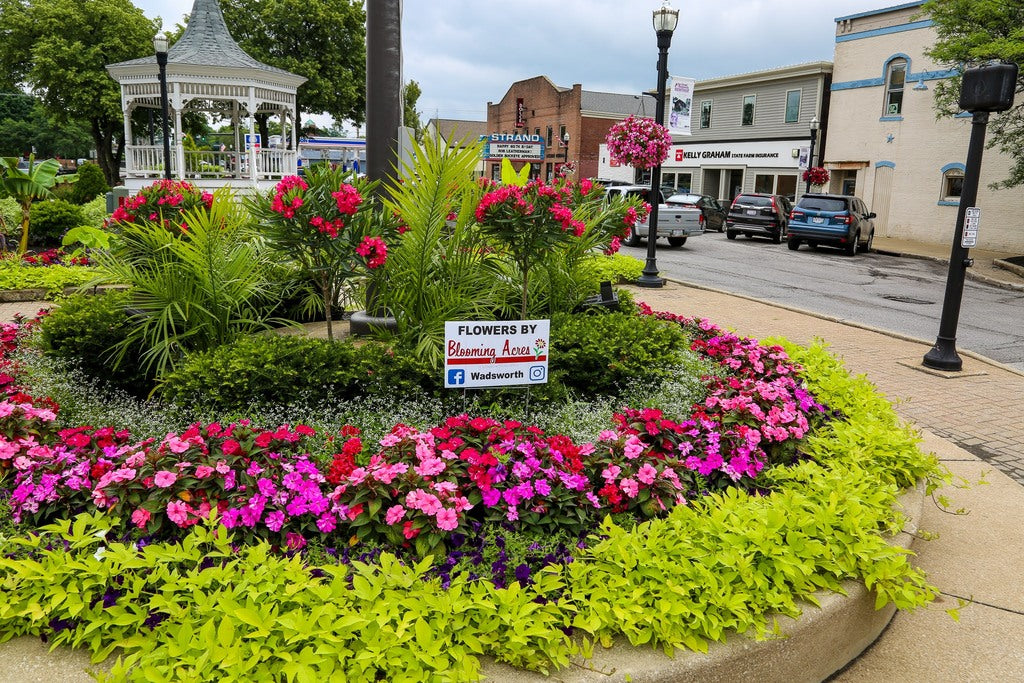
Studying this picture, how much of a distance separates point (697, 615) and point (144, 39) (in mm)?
40933

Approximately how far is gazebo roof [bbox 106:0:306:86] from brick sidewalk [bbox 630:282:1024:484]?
51.4ft

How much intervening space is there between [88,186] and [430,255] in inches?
888

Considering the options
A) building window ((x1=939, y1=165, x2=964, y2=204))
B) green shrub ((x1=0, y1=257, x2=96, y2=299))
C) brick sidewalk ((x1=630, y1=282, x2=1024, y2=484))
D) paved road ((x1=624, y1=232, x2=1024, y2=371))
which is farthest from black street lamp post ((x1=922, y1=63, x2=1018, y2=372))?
building window ((x1=939, y1=165, x2=964, y2=204))

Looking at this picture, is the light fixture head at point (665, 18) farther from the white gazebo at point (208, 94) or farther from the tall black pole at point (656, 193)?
the white gazebo at point (208, 94)

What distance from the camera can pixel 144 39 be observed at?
3609cm

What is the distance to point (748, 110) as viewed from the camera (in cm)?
3494

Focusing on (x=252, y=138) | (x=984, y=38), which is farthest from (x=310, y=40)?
(x=984, y=38)

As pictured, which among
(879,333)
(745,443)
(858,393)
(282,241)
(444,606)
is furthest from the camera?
(879,333)

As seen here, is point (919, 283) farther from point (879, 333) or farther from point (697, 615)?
point (697, 615)

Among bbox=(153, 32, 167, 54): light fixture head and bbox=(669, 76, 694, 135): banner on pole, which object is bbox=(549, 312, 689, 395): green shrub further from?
bbox=(669, 76, 694, 135): banner on pole

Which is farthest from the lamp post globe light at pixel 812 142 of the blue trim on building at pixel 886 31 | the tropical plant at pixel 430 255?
the tropical plant at pixel 430 255

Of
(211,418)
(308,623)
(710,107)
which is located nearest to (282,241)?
(211,418)

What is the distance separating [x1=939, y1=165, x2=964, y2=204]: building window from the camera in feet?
81.2

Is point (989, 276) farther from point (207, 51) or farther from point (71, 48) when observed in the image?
point (71, 48)
